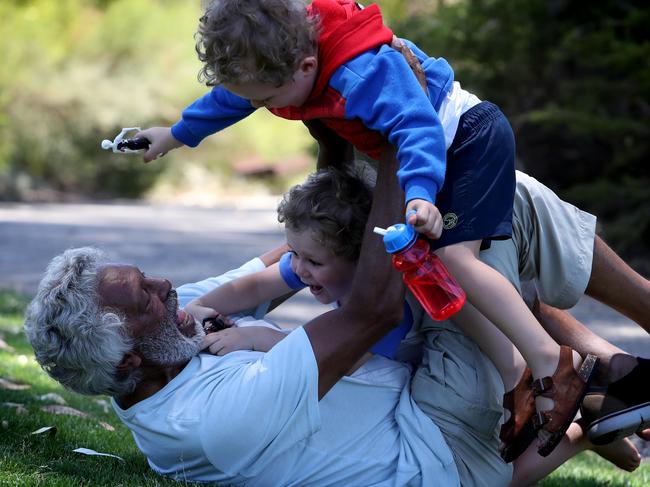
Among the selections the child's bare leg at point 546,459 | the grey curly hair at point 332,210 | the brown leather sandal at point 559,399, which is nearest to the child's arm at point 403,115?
the grey curly hair at point 332,210

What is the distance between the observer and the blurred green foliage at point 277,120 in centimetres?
983

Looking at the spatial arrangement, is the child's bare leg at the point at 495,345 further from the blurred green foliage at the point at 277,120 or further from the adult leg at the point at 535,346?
the blurred green foliage at the point at 277,120

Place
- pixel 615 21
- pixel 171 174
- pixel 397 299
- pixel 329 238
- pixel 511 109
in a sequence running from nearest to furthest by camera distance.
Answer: pixel 397 299
pixel 329 238
pixel 615 21
pixel 511 109
pixel 171 174

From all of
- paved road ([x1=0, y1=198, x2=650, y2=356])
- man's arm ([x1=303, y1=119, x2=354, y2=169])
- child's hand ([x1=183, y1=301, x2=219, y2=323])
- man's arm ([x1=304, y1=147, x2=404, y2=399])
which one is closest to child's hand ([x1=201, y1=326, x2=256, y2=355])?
child's hand ([x1=183, y1=301, x2=219, y2=323])

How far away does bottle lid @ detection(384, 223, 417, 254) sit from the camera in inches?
104

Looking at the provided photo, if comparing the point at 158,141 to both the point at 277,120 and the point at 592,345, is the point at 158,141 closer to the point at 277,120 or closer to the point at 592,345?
the point at 592,345

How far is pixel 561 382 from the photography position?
298 cm

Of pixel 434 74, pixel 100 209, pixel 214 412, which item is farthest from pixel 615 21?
pixel 100 209

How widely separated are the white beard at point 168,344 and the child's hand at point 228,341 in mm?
64

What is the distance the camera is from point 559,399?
2.98 m

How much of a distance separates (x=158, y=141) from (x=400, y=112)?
1.08 metres

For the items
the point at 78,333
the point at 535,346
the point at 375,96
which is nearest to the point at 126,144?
the point at 78,333

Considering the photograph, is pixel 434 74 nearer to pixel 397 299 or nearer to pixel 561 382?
pixel 397 299

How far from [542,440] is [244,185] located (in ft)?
81.5
